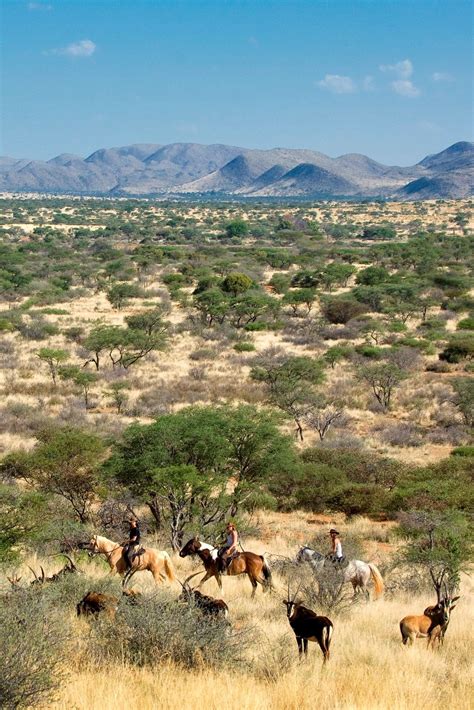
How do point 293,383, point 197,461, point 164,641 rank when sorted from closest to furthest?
point 164,641, point 197,461, point 293,383

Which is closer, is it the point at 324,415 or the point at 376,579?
the point at 376,579

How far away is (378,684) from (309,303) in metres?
47.5

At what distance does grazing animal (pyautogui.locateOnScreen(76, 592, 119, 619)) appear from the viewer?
8.54m

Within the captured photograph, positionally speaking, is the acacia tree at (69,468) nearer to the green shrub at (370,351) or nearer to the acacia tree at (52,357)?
the acacia tree at (52,357)

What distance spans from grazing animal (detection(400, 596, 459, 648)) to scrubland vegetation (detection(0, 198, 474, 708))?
7.2 inches

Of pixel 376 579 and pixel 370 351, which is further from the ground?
pixel 376 579

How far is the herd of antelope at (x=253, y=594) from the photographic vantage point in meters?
7.84

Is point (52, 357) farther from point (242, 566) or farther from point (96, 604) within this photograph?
point (96, 604)

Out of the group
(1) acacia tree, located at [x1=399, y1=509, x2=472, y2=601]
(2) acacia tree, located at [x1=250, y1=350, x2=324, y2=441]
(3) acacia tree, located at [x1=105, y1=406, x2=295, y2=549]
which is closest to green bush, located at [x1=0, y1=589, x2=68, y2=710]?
(1) acacia tree, located at [x1=399, y1=509, x2=472, y2=601]

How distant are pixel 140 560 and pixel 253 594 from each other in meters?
1.72

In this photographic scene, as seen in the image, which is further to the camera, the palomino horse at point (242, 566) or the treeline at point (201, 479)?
the treeline at point (201, 479)

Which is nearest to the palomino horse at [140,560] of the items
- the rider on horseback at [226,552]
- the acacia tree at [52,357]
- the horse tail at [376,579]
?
the rider on horseback at [226,552]

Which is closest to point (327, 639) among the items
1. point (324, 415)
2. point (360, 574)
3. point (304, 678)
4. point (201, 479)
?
point (304, 678)

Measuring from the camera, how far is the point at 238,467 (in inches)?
744
